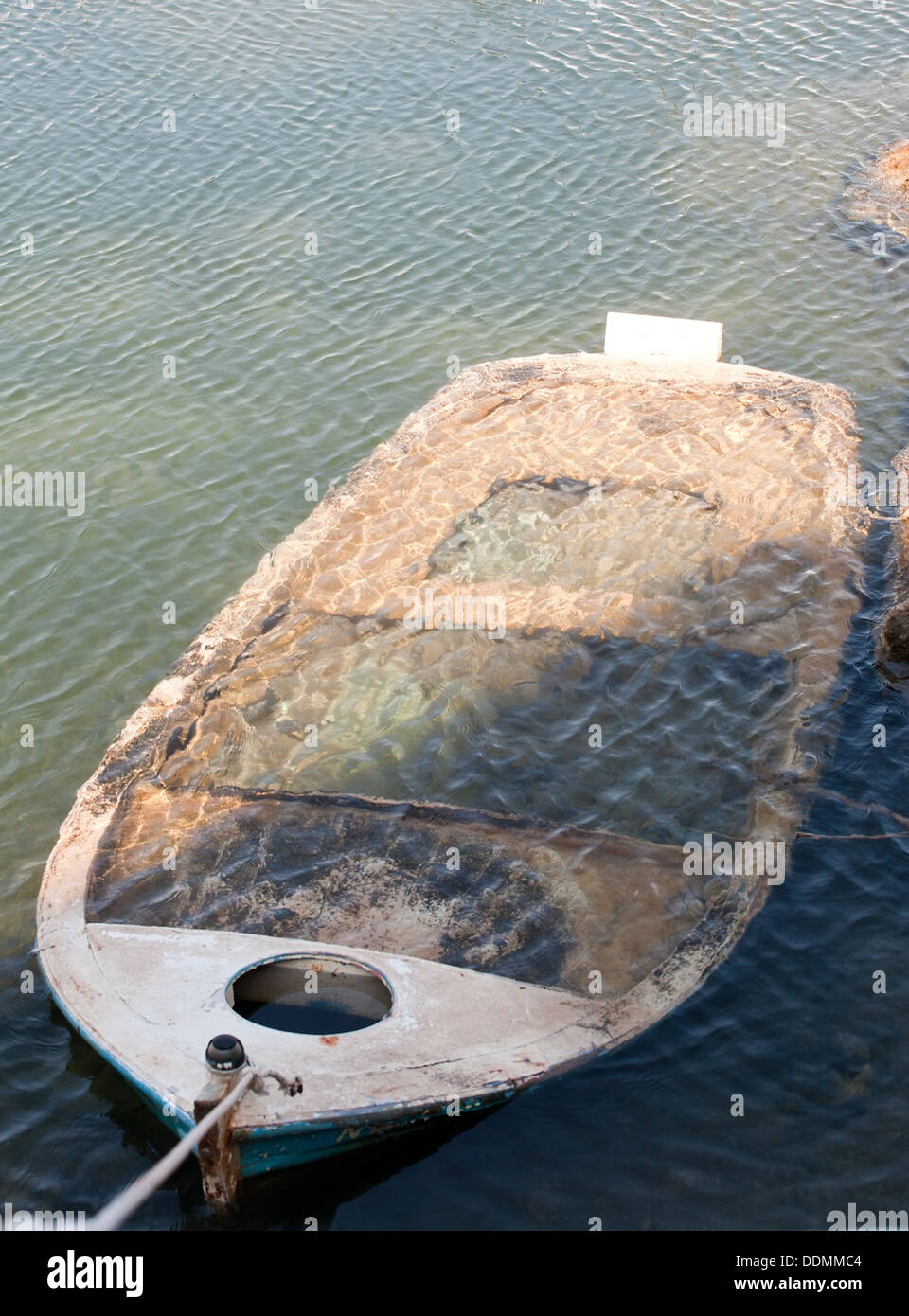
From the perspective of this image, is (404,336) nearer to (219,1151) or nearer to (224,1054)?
Result: (224,1054)

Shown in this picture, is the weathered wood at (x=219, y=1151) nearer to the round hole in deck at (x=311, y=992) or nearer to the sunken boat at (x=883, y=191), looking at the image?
the round hole in deck at (x=311, y=992)

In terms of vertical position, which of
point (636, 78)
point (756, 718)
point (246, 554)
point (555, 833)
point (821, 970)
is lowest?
point (821, 970)

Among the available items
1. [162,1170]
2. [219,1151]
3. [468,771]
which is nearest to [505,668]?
[468,771]

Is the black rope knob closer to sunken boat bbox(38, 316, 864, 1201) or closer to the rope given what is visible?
sunken boat bbox(38, 316, 864, 1201)

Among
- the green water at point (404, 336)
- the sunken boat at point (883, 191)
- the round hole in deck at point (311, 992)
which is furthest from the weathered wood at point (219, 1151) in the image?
the sunken boat at point (883, 191)
